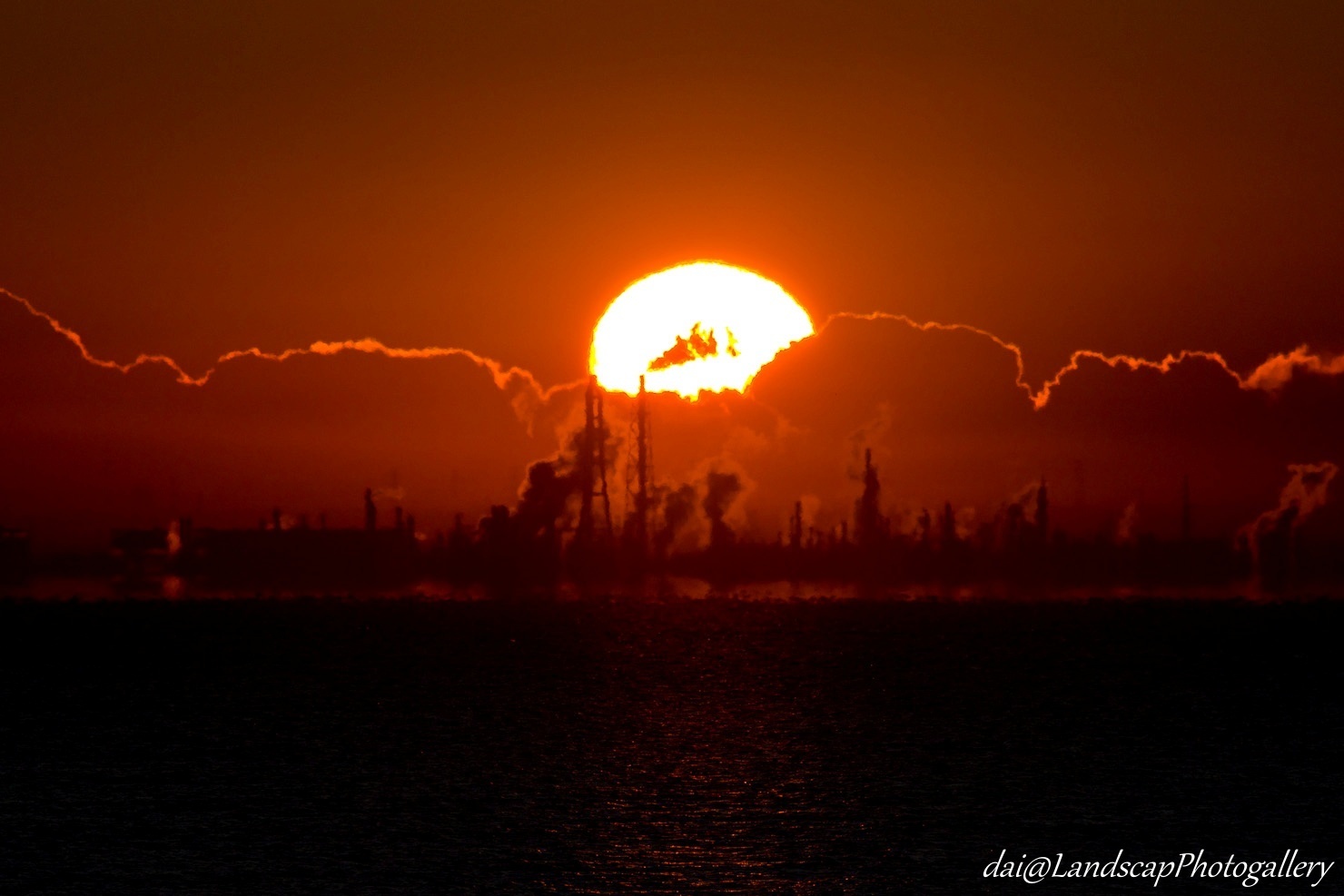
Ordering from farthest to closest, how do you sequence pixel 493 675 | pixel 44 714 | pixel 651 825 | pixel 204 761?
pixel 493 675, pixel 44 714, pixel 204 761, pixel 651 825

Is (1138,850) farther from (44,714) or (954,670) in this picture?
(954,670)

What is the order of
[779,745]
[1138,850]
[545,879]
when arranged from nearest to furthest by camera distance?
[545,879] < [1138,850] < [779,745]

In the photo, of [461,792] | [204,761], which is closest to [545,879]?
[461,792]

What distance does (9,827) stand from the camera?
6888 centimetres

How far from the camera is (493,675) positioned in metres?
183

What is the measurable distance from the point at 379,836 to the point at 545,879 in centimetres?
1250

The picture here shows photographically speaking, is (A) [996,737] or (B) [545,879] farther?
(A) [996,737]

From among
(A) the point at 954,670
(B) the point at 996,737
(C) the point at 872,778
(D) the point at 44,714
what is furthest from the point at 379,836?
(A) the point at 954,670

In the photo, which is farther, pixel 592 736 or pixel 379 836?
pixel 592 736

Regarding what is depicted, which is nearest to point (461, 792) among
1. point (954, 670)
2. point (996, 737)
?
point (996, 737)

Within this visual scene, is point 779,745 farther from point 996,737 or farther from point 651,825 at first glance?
point 651,825

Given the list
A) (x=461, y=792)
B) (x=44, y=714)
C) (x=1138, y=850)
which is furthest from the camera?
(x=44, y=714)

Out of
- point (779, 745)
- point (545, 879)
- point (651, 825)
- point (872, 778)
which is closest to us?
point (545, 879)

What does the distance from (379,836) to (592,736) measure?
44352mm
